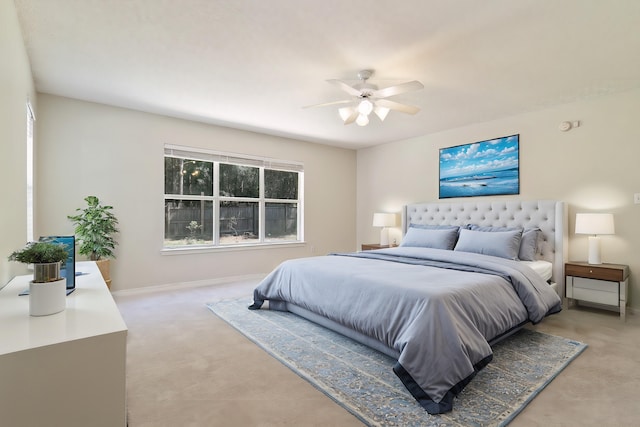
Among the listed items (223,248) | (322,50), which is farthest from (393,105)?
(223,248)

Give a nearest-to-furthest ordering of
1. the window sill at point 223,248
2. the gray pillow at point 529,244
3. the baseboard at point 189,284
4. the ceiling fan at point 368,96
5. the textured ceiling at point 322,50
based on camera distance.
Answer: the textured ceiling at point 322,50 → the ceiling fan at point 368,96 → the gray pillow at point 529,244 → the baseboard at point 189,284 → the window sill at point 223,248

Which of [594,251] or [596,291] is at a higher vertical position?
[594,251]

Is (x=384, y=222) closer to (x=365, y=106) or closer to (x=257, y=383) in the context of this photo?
(x=365, y=106)

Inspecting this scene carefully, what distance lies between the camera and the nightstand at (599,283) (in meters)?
3.36

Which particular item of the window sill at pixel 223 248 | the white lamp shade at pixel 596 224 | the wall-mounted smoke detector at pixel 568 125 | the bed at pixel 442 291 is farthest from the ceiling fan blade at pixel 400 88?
the window sill at pixel 223 248

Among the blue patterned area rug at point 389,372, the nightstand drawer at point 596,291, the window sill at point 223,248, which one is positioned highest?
the window sill at point 223,248

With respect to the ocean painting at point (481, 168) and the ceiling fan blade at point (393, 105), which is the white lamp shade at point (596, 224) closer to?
the ocean painting at point (481, 168)

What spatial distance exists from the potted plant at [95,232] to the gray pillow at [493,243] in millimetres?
4304

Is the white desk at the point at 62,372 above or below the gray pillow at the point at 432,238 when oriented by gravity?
below

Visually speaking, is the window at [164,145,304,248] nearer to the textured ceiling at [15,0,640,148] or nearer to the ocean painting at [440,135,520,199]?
the textured ceiling at [15,0,640,148]

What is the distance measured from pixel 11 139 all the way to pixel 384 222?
4816 millimetres

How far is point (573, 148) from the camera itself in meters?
3.94

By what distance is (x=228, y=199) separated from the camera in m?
5.27

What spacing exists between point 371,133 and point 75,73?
3936mm
